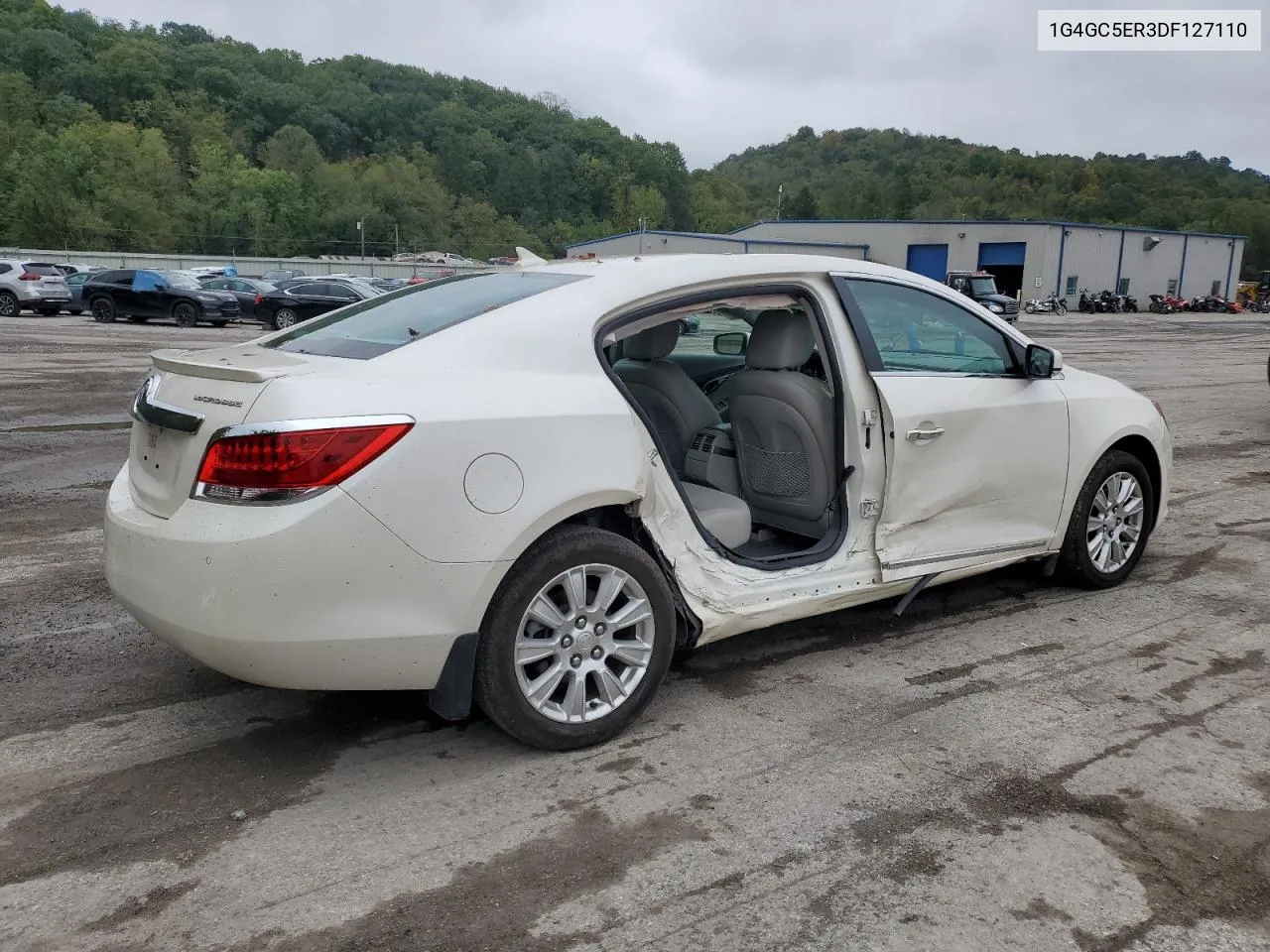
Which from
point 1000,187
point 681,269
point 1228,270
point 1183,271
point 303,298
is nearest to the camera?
point 681,269

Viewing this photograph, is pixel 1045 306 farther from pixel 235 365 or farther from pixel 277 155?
pixel 277 155

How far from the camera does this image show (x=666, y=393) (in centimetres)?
492

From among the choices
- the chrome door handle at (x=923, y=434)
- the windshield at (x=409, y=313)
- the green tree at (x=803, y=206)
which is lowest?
the chrome door handle at (x=923, y=434)

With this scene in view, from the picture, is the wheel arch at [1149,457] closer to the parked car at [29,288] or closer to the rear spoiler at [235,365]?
the rear spoiler at [235,365]

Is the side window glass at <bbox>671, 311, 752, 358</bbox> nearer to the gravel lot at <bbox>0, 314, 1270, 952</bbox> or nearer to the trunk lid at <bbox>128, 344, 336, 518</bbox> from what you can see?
the gravel lot at <bbox>0, 314, 1270, 952</bbox>

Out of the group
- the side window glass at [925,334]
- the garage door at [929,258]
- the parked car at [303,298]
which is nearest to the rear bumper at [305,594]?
the side window glass at [925,334]

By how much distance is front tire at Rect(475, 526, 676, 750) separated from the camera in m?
Result: 3.22

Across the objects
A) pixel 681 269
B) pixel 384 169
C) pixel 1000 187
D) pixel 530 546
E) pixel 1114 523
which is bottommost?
pixel 1114 523

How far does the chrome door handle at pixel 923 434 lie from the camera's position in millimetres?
4250

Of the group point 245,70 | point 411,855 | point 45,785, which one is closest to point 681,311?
point 411,855

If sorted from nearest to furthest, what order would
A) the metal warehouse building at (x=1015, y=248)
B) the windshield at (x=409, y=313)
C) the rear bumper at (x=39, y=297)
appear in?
the windshield at (x=409, y=313) < the rear bumper at (x=39, y=297) < the metal warehouse building at (x=1015, y=248)

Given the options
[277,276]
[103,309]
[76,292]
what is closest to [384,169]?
[277,276]

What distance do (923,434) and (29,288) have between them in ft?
101

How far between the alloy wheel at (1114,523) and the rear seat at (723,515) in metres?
1.95
